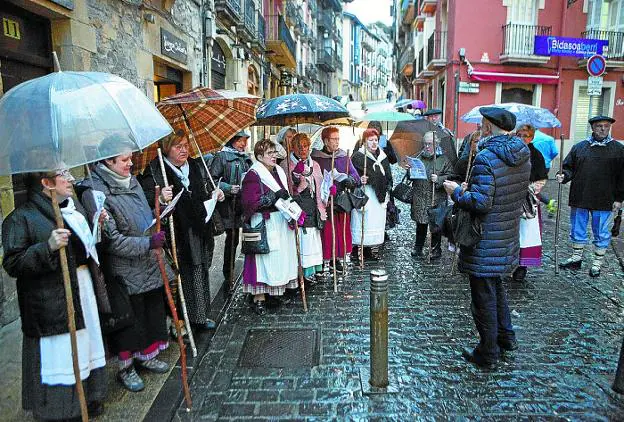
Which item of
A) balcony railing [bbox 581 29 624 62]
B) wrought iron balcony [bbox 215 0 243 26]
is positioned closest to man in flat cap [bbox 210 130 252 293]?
wrought iron balcony [bbox 215 0 243 26]

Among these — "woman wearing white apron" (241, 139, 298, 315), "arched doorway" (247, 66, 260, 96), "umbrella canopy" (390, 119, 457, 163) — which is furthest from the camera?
"arched doorway" (247, 66, 260, 96)

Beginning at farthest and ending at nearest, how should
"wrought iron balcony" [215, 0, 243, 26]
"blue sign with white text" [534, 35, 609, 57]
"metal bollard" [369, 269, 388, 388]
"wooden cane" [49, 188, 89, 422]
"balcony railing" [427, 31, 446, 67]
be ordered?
"balcony railing" [427, 31, 446, 67] → "blue sign with white text" [534, 35, 609, 57] → "wrought iron balcony" [215, 0, 243, 26] → "metal bollard" [369, 269, 388, 388] → "wooden cane" [49, 188, 89, 422]

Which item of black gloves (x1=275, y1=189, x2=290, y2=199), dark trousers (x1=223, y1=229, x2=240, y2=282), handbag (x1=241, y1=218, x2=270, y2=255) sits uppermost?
black gloves (x1=275, y1=189, x2=290, y2=199)

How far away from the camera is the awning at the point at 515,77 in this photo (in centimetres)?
1945

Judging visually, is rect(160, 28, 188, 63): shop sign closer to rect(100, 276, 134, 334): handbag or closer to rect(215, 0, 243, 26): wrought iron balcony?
rect(215, 0, 243, 26): wrought iron balcony

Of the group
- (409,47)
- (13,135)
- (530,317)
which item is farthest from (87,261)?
(409,47)

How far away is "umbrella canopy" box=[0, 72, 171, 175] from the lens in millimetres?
2275

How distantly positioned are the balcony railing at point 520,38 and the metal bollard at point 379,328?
1878cm

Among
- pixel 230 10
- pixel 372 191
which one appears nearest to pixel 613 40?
pixel 230 10

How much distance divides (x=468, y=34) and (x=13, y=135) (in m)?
20.5

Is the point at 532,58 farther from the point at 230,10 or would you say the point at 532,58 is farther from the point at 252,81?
the point at 230,10

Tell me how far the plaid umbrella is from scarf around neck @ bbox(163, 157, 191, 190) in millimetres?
193

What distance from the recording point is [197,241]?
13.5ft

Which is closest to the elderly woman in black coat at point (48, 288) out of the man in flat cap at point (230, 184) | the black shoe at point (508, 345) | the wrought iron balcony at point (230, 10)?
the man in flat cap at point (230, 184)
